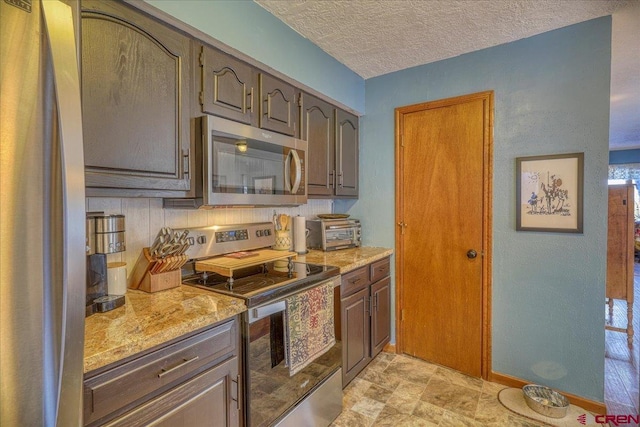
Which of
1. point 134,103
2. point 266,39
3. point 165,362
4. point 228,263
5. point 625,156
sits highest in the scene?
point 625,156

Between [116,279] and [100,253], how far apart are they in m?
0.16

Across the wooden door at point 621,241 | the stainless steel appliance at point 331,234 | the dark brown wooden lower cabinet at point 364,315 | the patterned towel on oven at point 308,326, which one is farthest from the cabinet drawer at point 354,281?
the wooden door at point 621,241

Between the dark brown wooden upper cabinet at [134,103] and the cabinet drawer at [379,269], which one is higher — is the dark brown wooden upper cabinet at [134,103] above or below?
above

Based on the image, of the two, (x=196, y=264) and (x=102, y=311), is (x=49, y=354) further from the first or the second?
(x=196, y=264)

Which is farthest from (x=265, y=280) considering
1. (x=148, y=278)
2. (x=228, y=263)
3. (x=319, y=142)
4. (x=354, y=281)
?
(x=319, y=142)

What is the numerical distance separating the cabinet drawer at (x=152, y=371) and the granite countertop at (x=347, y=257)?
97 cm

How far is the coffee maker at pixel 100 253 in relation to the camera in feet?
4.00

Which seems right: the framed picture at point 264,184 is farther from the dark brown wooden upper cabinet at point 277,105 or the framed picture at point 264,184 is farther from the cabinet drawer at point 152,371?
the cabinet drawer at point 152,371

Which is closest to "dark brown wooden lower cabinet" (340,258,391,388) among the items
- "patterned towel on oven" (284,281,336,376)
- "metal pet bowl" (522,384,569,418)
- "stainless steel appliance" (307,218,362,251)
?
"patterned towel on oven" (284,281,336,376)

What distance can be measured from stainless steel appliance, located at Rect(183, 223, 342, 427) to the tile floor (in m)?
0.23

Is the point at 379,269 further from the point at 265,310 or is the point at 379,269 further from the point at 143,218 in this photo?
the point at 143,218

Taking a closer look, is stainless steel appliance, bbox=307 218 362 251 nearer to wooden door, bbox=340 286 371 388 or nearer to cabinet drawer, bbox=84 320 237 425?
wooden door, bbox=340 286 371 388

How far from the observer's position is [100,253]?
4.11ft

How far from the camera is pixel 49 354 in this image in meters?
0.68
